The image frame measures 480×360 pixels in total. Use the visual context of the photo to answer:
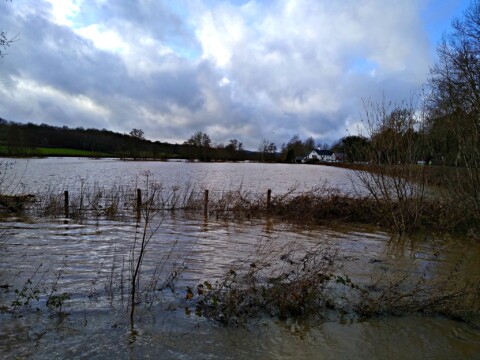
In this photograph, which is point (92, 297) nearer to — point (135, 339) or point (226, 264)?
point (135, 339)

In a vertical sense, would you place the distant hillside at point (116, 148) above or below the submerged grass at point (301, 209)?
above

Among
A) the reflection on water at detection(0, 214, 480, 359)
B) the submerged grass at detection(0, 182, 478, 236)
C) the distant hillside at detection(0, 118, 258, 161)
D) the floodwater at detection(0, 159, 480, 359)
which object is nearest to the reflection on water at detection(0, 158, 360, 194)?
the submerged grass at detection(0, 182, 478, 236)

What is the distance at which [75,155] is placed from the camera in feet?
305

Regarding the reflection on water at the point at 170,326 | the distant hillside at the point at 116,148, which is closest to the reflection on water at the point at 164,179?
the reflection on water at the point at 170,326

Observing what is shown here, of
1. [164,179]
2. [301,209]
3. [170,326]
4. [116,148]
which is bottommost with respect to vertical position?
[170,326]

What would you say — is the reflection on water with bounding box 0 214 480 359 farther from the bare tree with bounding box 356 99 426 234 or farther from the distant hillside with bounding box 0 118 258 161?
the distant hillside with bounding box 0 118 258 161

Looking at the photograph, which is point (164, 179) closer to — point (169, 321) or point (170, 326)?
point (169, 321)

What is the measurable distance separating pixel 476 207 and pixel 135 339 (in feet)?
28.0

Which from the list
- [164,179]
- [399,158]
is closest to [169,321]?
[399,158]

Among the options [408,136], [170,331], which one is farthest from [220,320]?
[408,136]

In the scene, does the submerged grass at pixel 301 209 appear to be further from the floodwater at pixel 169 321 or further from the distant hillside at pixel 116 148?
the distant hillside at pixel 116 148

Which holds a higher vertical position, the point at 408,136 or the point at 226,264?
the point at 408,136

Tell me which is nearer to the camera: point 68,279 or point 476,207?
point 68,279

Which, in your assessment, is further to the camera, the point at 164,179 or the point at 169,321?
the point at 164,179
